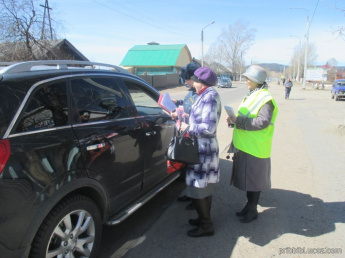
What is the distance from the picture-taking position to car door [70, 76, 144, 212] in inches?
94.0

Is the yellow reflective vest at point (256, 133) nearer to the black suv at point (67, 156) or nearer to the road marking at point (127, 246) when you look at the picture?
the black suv at point (67, 156)

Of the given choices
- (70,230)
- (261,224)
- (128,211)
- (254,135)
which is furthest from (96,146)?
(261,224)

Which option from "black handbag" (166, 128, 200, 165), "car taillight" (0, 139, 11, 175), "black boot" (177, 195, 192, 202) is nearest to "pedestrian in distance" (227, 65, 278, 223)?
"black handbag" (166, 128, 200, 165)

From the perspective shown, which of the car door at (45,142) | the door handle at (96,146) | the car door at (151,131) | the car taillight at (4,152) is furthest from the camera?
the car door at (151,131)

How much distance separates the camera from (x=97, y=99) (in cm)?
275

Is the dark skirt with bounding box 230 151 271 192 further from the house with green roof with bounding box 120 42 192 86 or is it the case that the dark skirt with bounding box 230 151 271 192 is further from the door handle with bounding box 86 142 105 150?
the house with green roof with bounding box 120 42 192 86

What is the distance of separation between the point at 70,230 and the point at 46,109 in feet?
3.15

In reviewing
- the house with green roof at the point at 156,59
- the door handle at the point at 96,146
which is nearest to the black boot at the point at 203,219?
the door handle at the point at 96,146

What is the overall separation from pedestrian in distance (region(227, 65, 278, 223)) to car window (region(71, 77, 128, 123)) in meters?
1.27

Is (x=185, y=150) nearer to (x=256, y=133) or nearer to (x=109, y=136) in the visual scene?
(x=109, y=136)

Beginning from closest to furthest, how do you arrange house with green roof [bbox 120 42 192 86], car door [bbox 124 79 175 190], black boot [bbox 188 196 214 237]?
black boot [bbox 188 196 214 237], car door [bbox 124 79 175 190], house with green roof [bbox 120 42 192 86]

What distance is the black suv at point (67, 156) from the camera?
1816 mm

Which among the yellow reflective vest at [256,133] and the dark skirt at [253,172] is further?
the dark skirt at [253,172]

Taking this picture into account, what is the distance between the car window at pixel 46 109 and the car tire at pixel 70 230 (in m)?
0.60
